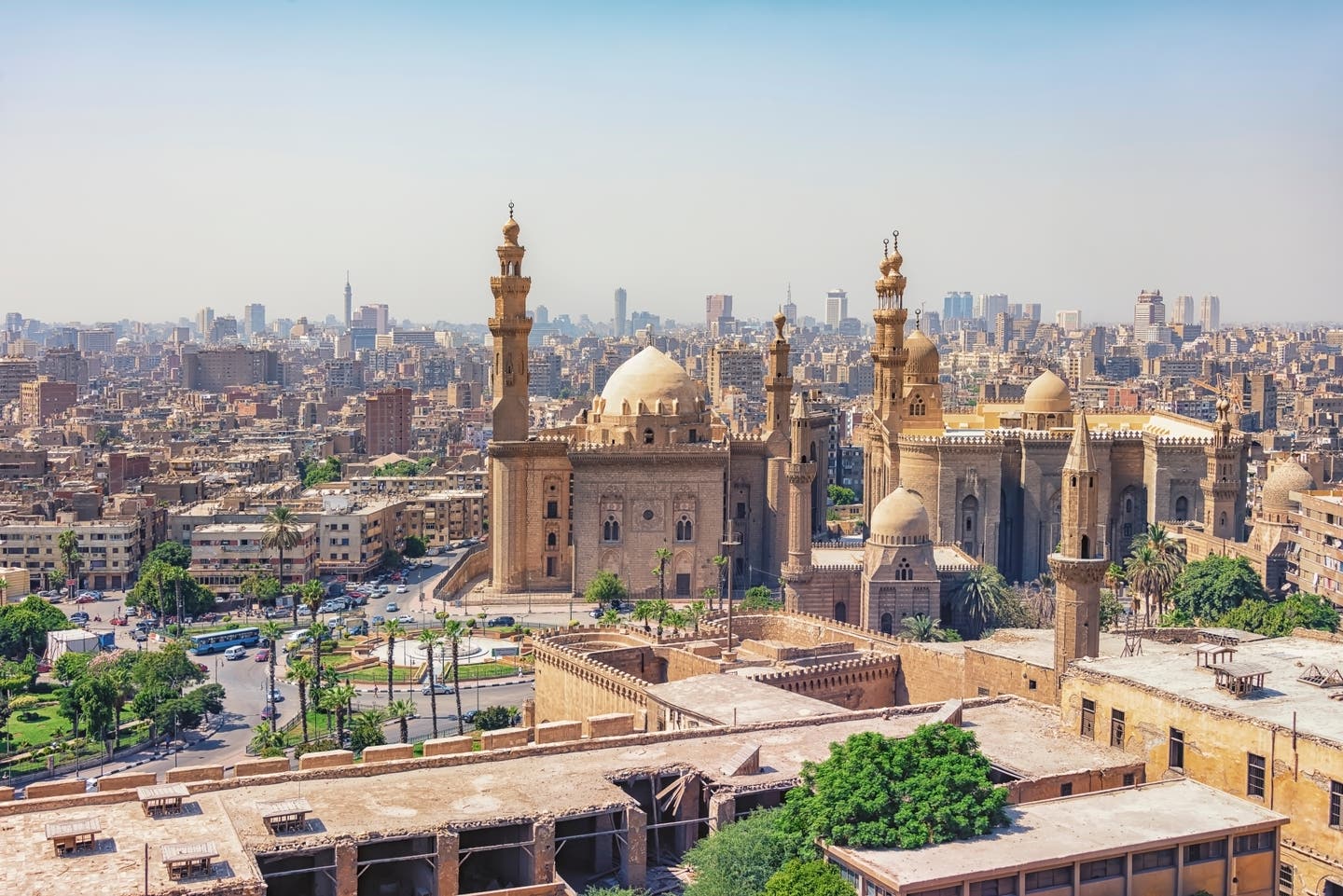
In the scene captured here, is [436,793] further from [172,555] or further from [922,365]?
[172,555]

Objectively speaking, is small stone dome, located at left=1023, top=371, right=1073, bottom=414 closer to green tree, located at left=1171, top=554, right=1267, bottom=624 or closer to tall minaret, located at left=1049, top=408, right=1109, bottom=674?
green tree, located at left=1171, top=554, right=1267, bottom=624

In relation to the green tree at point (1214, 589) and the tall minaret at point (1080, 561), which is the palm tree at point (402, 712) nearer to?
the tall minaret at point (1080, 561)

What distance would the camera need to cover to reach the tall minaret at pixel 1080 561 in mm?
33625

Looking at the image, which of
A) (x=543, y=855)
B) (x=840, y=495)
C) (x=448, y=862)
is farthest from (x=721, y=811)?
(x=840, y=495)

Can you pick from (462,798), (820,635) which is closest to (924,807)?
(462,798)

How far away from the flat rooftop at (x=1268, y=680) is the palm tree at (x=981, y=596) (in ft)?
54.7

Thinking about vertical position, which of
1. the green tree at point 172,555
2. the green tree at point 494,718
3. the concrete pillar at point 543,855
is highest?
the concrete pillar at point 543,855

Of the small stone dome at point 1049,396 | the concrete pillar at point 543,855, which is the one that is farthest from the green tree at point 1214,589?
the concrete pillar at point 543,855

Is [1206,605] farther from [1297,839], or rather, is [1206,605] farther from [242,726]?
[242,726]

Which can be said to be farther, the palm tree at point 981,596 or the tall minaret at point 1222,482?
the tall minaret at point 1222,482

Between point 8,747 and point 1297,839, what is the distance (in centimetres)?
3478

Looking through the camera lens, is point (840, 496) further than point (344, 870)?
Yes

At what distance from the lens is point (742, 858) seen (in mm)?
23109

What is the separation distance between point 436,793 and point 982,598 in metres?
29.3
